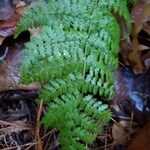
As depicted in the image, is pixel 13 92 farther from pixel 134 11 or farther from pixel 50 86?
pixel 134 11

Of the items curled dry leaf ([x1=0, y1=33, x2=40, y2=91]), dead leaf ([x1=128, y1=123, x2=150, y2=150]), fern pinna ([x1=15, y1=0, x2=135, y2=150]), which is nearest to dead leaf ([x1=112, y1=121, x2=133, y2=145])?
dead leaf ([x1=128, y1=123, x2=150, y2=150])

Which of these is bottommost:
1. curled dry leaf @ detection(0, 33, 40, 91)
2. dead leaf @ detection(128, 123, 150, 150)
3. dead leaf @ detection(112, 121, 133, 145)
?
dead leaf @ detection(112, 121, 133, 145)

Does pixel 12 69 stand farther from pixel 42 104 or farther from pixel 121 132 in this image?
pixel 121 132

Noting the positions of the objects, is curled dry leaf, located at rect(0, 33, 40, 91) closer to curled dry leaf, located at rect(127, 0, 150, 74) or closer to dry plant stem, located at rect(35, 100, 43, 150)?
dry plant stem, located at rect(35, 100, 43, 150)

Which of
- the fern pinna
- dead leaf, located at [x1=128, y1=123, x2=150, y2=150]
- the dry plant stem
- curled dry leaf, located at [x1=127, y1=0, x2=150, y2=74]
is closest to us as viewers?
the fern pinna

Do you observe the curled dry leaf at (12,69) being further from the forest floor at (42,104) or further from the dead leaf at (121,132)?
the dead leaf at (121,132)

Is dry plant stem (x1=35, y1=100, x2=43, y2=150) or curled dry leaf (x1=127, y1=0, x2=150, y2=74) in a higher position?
curled dry leaf (x1=127, y1=0, x2=150, y2=74)

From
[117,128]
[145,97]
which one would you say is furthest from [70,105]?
[145,97]
